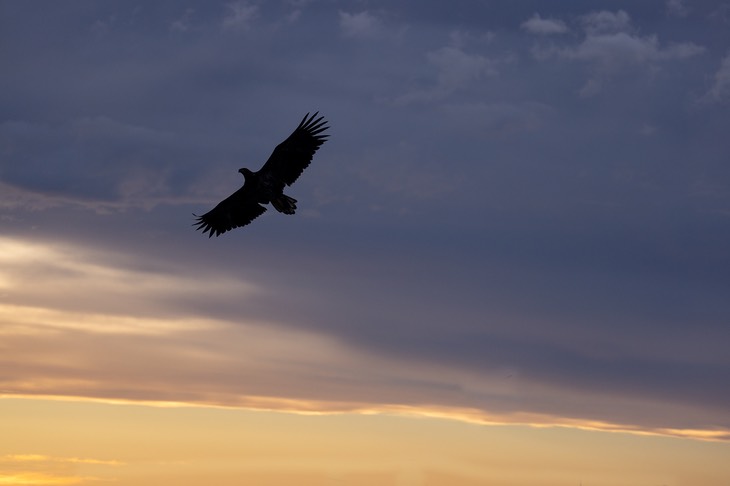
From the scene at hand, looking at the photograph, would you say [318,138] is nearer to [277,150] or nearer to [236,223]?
[277,150]

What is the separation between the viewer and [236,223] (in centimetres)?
6262

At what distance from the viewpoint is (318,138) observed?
60.5m

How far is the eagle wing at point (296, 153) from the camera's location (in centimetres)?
6025

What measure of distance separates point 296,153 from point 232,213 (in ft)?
15.5

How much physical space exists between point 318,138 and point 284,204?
358 cm

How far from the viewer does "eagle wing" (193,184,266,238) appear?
6178cm

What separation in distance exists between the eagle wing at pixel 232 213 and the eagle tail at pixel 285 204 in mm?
1969

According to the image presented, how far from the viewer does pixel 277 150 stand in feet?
197

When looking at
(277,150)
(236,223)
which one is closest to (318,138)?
(277,150)

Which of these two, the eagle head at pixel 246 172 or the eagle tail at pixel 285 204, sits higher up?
the eagle head at pixel 246 172

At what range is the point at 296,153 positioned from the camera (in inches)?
2376

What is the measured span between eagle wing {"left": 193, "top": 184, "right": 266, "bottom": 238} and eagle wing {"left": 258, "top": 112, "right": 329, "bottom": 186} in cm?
194

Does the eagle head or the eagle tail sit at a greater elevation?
the eagle head

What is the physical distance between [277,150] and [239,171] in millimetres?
2559
